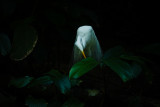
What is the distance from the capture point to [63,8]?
5.24 feet

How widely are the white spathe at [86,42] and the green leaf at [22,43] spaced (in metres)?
0.28

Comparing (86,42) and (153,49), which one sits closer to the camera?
(153,49)

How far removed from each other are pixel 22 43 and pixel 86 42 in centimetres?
41

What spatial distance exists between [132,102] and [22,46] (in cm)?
76

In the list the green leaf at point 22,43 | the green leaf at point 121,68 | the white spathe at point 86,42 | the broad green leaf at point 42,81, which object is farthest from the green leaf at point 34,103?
the green leaf at point 121,68

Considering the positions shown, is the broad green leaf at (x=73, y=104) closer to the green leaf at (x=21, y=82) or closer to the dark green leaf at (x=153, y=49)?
the green leaf at (x=21, y=82)

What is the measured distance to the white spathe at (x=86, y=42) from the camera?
1.25m

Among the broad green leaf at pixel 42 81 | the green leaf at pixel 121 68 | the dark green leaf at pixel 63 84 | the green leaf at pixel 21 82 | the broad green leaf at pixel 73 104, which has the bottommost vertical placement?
the broad green leaf at pixel 73 104

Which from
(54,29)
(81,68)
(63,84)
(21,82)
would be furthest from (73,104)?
(54,29)

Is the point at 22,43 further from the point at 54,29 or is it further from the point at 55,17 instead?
the point at 54,29

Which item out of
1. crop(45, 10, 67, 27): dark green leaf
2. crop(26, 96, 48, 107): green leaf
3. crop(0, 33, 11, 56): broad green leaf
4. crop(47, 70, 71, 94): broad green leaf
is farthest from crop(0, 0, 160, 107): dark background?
crop(47, 70, 71, 94): broad green leaf

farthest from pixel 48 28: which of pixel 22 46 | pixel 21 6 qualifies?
pixel 22 46

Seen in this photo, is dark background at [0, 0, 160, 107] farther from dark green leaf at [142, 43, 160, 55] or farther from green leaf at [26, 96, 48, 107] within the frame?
green leaf at [26, 96, 48, 107]

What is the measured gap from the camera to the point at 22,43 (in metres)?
1.18
